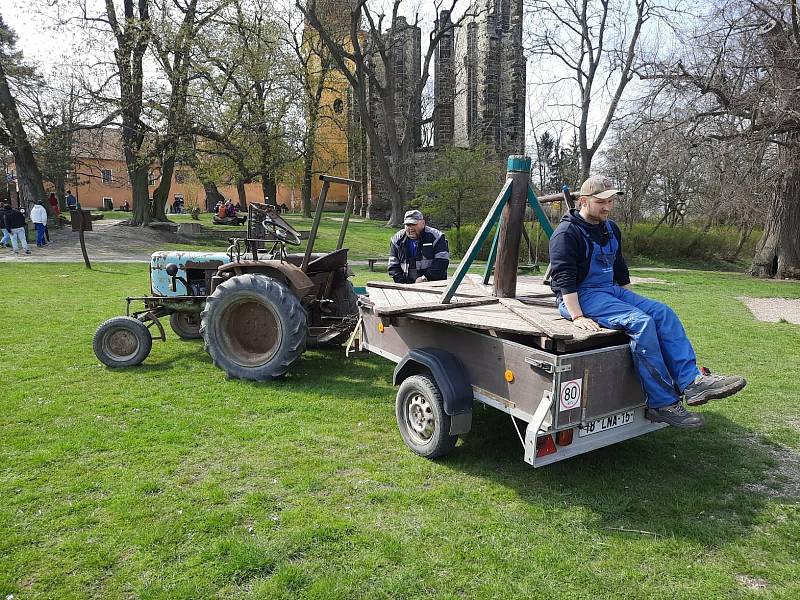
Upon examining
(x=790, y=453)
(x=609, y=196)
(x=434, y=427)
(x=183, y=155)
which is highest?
(x=183, y=155)

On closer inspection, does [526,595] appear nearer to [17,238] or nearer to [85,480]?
[85,480]

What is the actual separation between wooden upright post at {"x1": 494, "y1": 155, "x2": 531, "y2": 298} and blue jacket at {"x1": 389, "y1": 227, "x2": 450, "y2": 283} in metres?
2.08


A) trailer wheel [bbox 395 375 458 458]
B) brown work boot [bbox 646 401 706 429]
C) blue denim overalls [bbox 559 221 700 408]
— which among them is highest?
blue denim overalls [bbox 559 221 700 408]

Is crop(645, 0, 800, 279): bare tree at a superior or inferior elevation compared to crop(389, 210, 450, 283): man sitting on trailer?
superior

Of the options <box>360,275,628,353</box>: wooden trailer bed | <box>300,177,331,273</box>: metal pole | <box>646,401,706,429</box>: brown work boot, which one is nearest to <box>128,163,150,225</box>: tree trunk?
<box>300,177,331,273</box>: metal pole

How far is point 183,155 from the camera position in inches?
895

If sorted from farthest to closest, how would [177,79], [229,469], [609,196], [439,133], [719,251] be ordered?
[439,133] → [719,251] → [177,79] → [229,469] → [609,196]

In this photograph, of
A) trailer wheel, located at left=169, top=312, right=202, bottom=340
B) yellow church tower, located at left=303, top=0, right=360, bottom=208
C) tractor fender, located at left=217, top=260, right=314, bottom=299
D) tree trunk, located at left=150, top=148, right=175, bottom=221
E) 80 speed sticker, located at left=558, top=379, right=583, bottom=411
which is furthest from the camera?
yellow church tower, located at left=303, top=0, right=360, bottom=208

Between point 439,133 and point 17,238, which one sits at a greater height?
point 439,133

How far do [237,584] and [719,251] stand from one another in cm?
2737

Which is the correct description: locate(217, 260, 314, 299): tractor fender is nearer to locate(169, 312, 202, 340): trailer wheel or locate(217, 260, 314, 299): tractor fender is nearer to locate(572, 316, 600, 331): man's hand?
locate(169, 312, 202, 340): trailer wheel

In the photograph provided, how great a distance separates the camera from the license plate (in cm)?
355

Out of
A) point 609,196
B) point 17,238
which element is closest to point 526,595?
point 609,196

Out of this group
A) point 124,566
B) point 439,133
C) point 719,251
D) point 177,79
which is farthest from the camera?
point 439,133
